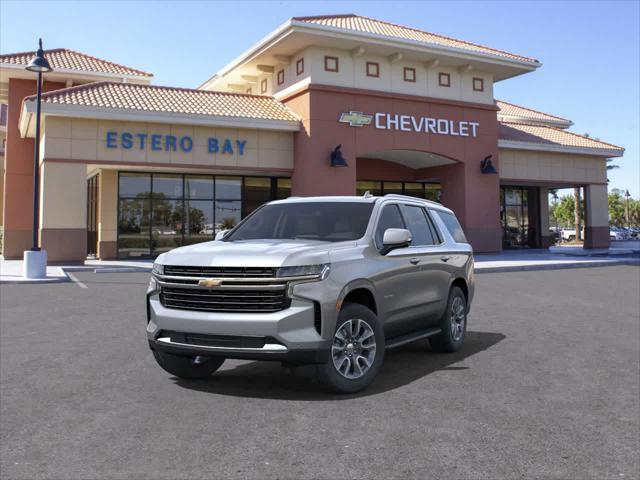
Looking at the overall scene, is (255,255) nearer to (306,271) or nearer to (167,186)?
(306,271)

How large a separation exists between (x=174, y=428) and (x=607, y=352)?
5601 mm

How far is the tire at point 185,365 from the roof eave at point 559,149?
2767cm

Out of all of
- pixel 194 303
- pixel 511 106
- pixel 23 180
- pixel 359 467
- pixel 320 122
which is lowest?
pixel 359 467

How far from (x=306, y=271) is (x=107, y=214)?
79.2ft

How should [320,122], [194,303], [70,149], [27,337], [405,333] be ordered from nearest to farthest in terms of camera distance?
[194,303]
[405,333]
[27,337]
[70,149]
[320,122]

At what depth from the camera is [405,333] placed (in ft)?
21.7

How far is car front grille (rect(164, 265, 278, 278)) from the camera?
17.1ft

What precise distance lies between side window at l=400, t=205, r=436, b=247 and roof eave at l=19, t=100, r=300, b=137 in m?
18.4

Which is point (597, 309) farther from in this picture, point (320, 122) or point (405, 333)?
point (320, 122)

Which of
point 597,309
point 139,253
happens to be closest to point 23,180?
point 139,253

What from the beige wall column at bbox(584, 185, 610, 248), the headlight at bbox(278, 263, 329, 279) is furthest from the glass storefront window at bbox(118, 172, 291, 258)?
the headlight at bbox(278, 263, 329, 279)

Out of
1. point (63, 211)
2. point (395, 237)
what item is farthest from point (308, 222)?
point (63, 211)

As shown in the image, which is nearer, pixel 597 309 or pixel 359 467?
pixel 359 467

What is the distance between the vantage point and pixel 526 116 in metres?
40.5
